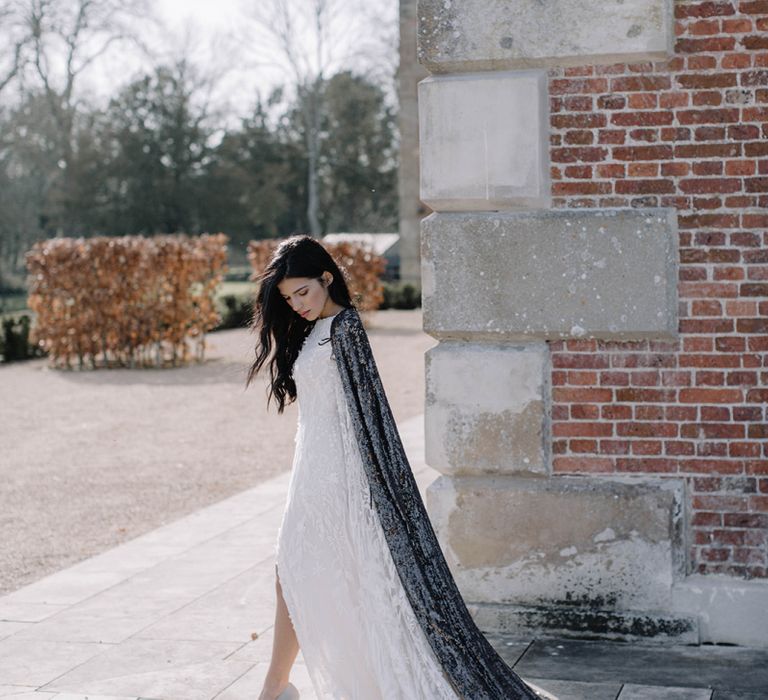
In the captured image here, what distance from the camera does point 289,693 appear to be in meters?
4.23

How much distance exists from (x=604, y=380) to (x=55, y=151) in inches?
1684

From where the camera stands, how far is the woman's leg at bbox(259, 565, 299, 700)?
13.5ft

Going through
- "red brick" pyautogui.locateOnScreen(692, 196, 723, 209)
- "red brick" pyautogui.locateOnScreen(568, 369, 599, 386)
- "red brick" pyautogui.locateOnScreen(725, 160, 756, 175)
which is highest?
"red brick" pyautogui.locateOnScreen(725, 160, 756, 175)

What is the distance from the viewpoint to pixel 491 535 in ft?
17.3

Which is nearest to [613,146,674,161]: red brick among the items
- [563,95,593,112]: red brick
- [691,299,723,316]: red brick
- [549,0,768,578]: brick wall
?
[549,0,768,578]: brick wall

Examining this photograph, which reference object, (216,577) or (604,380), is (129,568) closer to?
(216,577)

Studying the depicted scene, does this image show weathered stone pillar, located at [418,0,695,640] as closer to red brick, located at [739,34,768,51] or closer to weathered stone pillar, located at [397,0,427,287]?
red brick, located at [739,34,768,51]

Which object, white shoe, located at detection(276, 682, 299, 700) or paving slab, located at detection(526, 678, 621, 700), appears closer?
white shoe, located at detection(276, 682, 299, 700)

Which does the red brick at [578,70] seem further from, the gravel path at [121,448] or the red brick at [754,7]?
the gravel path at [121,448]

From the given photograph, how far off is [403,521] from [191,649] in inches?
64.4

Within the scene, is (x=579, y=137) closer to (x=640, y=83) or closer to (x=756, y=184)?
(x=640, y=83)

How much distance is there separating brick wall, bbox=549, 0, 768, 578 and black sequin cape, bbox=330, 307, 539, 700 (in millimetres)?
1385

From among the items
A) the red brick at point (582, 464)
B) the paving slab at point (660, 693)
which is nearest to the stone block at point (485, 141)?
the red brick at point (582, 464)

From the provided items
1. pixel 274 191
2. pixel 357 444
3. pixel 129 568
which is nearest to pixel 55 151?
pixel 274 191
